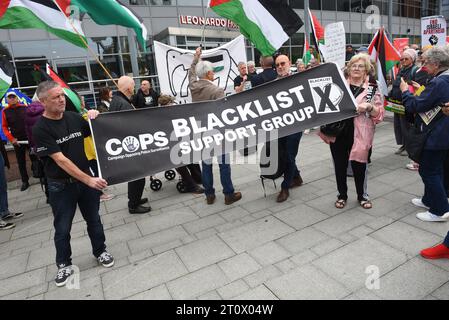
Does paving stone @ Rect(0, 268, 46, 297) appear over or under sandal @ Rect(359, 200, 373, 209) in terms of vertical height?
under

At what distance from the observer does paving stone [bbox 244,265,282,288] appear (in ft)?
9.41

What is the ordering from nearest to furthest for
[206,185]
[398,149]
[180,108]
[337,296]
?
1. [337,296]
2. [180,108]
3. [206,185]
4. [398,149]

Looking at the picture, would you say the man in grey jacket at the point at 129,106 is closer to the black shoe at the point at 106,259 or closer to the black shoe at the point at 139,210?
the black shoe at the point at 139,210

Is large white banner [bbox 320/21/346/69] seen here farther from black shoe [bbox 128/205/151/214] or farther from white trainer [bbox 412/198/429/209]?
black shoe [bbox 128/205/151/214]

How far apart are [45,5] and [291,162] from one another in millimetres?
3887

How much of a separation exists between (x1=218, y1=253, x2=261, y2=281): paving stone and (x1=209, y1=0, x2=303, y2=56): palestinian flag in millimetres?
3103

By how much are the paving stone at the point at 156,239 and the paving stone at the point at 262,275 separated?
127 cm

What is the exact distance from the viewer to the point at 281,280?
112 inches

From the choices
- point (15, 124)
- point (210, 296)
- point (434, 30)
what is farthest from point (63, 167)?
point (434, 30)

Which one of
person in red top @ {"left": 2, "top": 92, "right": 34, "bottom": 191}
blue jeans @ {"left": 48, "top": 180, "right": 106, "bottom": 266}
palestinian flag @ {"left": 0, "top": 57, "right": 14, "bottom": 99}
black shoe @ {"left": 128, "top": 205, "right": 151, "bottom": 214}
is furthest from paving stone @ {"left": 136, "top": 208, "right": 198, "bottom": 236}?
person in red top @ {"left": 2, "top": 92, "right": 34, "bottom": 191}

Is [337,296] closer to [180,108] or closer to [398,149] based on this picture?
[180,108]

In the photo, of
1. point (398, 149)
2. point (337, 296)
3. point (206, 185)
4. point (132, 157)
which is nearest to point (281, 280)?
point (337, 296)

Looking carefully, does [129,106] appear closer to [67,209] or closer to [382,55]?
[67,209]
